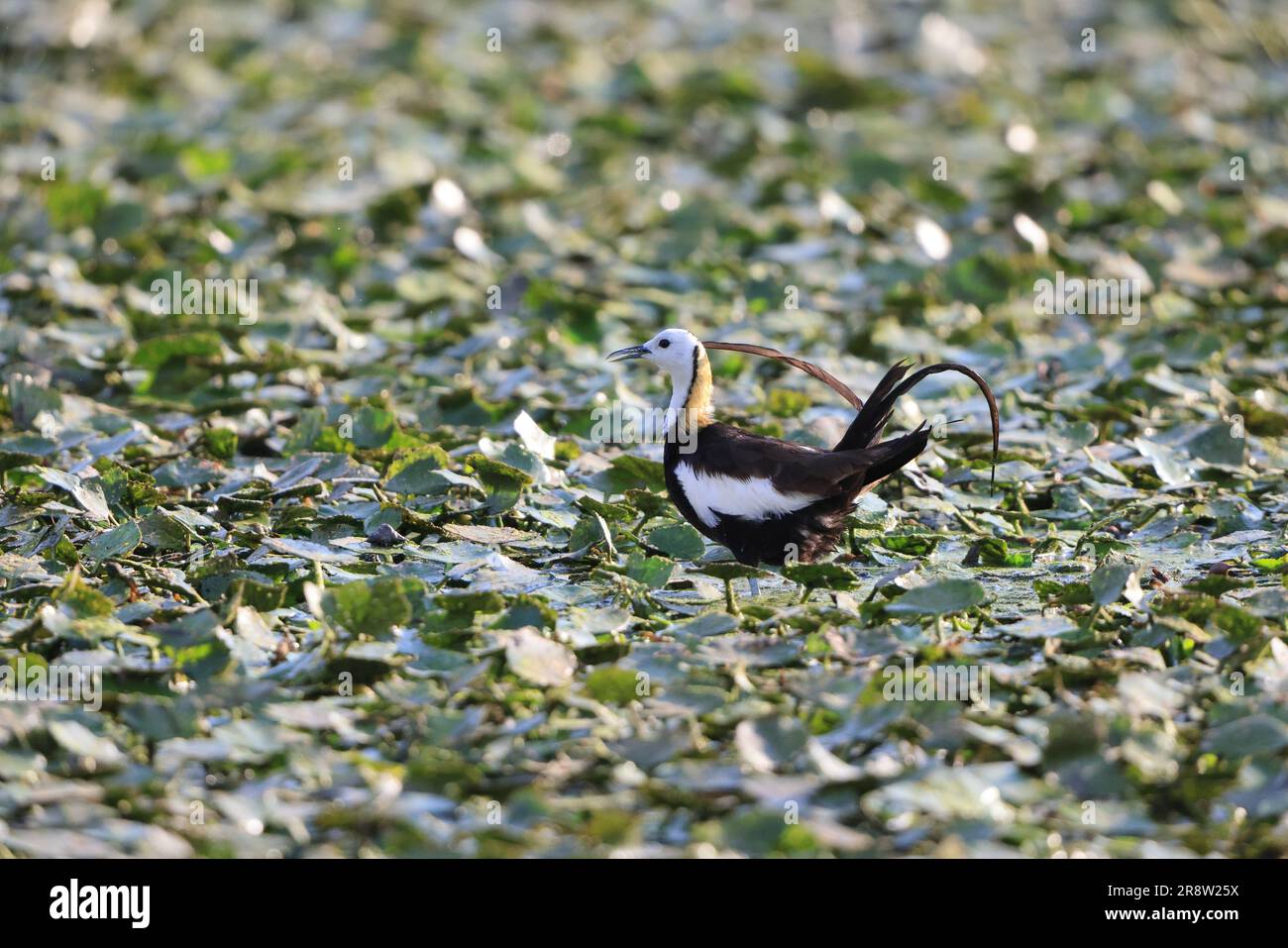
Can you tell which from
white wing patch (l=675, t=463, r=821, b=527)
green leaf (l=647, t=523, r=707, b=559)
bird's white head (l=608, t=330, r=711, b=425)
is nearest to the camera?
white wing patch (l=675, t=463, r=821, b=527)

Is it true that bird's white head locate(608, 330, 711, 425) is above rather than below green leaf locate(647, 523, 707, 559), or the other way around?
above

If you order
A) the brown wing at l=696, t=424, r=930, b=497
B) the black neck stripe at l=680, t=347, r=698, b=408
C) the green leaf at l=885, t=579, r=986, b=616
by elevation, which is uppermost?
the black neck stripe at l=680, t=347, r=698, b=408

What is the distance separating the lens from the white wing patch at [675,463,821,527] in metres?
6.12

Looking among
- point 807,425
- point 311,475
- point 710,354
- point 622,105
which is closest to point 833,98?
point 622,105

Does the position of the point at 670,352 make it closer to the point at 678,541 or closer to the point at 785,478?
the point at 678,541

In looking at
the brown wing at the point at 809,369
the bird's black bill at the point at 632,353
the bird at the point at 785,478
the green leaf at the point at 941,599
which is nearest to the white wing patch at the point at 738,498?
the bird at the point at 785,478

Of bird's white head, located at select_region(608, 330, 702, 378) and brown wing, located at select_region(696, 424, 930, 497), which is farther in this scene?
bird's white head, located at select_region(608, 330, 702, 378)

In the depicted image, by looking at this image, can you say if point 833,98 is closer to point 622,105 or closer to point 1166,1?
point 622,105

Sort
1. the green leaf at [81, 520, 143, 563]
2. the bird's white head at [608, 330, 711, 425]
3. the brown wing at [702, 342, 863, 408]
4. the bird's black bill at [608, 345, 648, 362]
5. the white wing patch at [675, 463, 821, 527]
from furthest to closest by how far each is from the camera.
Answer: the bird's black bill at [608, 345, 648, 362], the bird's white head at [608, 330, 711, 425], the brown wing at [702, 342, 863, 408], the white wing patch at [675, 463, 821, 527], the green leaf at [81, 520, 143, 563]

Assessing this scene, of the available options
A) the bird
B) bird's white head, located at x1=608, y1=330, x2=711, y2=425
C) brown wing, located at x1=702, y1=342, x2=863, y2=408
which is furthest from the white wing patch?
brown wing, located at x1=702, y1=342, x2=863, y2=408

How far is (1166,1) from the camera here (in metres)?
14.7

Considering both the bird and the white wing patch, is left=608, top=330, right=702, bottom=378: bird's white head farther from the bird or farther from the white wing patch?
the white wing patch

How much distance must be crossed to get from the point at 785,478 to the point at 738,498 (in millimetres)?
191
